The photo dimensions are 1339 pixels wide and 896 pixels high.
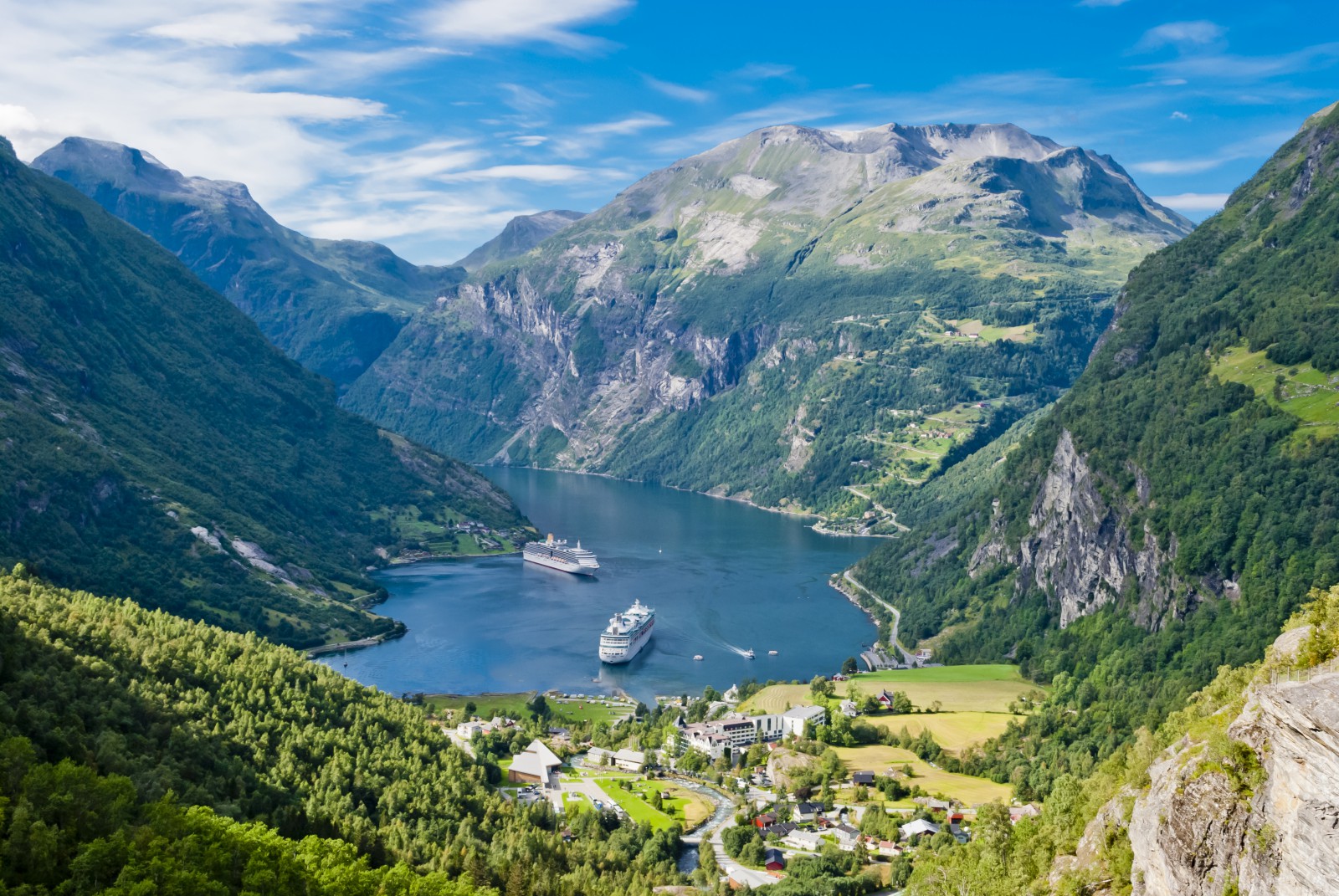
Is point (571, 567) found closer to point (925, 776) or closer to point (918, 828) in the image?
point (925, 776)

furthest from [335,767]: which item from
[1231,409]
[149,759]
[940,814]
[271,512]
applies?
[271,512]

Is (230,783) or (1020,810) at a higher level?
(230,783)

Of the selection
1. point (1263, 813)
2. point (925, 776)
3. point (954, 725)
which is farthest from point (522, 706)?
point (1263, 813)

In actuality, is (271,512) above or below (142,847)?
above

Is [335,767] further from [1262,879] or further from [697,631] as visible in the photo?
[697,631]

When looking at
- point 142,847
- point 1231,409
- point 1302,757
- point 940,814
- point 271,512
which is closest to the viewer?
point 1302,757

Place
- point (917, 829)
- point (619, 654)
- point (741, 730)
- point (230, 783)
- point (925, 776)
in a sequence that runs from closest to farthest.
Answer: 1. point (230, 783)
2. point (917, 829)
3. point (925, 776)
4. point (741, 730)
5. point (619, 654)

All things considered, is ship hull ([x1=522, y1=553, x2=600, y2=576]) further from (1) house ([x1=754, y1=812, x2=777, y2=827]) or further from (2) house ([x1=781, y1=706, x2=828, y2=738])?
(1) house ([x1=754, y1=812, x2=777, y2=827])
